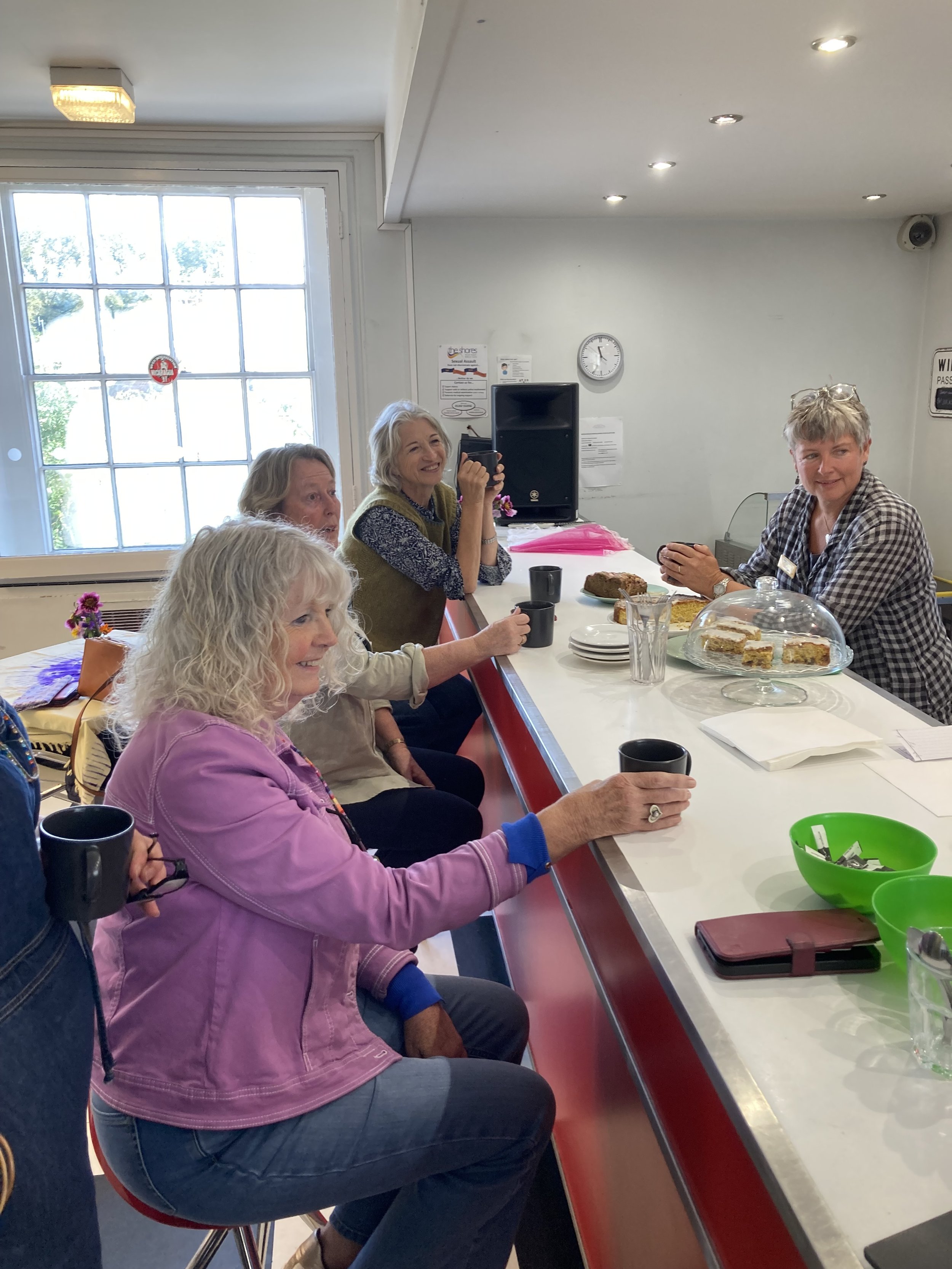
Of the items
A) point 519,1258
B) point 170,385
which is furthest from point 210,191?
point 519,1258

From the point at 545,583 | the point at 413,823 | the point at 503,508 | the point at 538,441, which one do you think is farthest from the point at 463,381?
the point at 413,823

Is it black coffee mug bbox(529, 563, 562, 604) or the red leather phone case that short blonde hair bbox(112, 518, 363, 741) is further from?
black coffee mug bbox(529, 563, 562, 604)

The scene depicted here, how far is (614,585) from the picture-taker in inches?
103

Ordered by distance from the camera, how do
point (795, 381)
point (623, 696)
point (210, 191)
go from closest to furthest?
point (623, 696) → point (210, 191) → point (795, 381)

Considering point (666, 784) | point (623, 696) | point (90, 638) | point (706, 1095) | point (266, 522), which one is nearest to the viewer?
point (706, 1095)

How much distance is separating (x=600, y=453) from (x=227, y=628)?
4153mm

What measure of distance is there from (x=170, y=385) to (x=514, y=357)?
5.98ft

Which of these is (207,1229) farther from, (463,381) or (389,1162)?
(463,381)

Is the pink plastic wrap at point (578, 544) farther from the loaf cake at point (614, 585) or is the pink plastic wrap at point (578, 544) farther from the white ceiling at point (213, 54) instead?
the white ceiling at point (213, 54)

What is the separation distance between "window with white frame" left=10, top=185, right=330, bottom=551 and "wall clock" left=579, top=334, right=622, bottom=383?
4.53 ft

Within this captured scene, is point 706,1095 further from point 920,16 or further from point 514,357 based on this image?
point 514,357

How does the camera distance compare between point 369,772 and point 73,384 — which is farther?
point 73,384

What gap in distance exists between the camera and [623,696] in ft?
6.06

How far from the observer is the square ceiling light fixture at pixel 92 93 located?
3.60m
